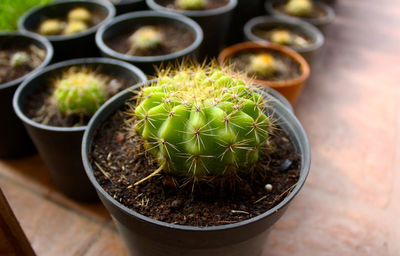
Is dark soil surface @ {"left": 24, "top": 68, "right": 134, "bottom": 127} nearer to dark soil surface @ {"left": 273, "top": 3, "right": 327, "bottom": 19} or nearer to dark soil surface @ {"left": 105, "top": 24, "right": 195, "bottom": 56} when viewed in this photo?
dark soil surface @ {"left": 105, "top": 24, "right": 195, "bottom": 56}

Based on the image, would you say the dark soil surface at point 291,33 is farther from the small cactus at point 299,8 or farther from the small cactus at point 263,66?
the small cactus at point 263,66

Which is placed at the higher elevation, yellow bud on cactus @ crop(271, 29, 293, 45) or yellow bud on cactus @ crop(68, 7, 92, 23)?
yellow bud on cactus @ crop(68, 7, 92, 23)

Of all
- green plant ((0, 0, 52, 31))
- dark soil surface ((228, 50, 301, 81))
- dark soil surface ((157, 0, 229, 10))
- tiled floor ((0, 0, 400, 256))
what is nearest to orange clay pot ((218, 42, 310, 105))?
→ dark soil surface ((228, 50, 301, 81))

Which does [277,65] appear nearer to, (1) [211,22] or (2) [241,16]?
(1) [211,22]

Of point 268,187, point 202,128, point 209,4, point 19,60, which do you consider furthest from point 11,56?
point 268,187

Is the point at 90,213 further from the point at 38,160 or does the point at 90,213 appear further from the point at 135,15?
the point at 135,15

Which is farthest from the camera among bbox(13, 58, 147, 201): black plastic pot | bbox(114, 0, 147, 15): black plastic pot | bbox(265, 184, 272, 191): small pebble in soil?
bbox(114, 0, 147, 15): black plastic pot

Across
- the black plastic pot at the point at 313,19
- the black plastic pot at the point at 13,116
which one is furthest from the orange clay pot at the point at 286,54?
the black plastic pot at the point at 13,116
